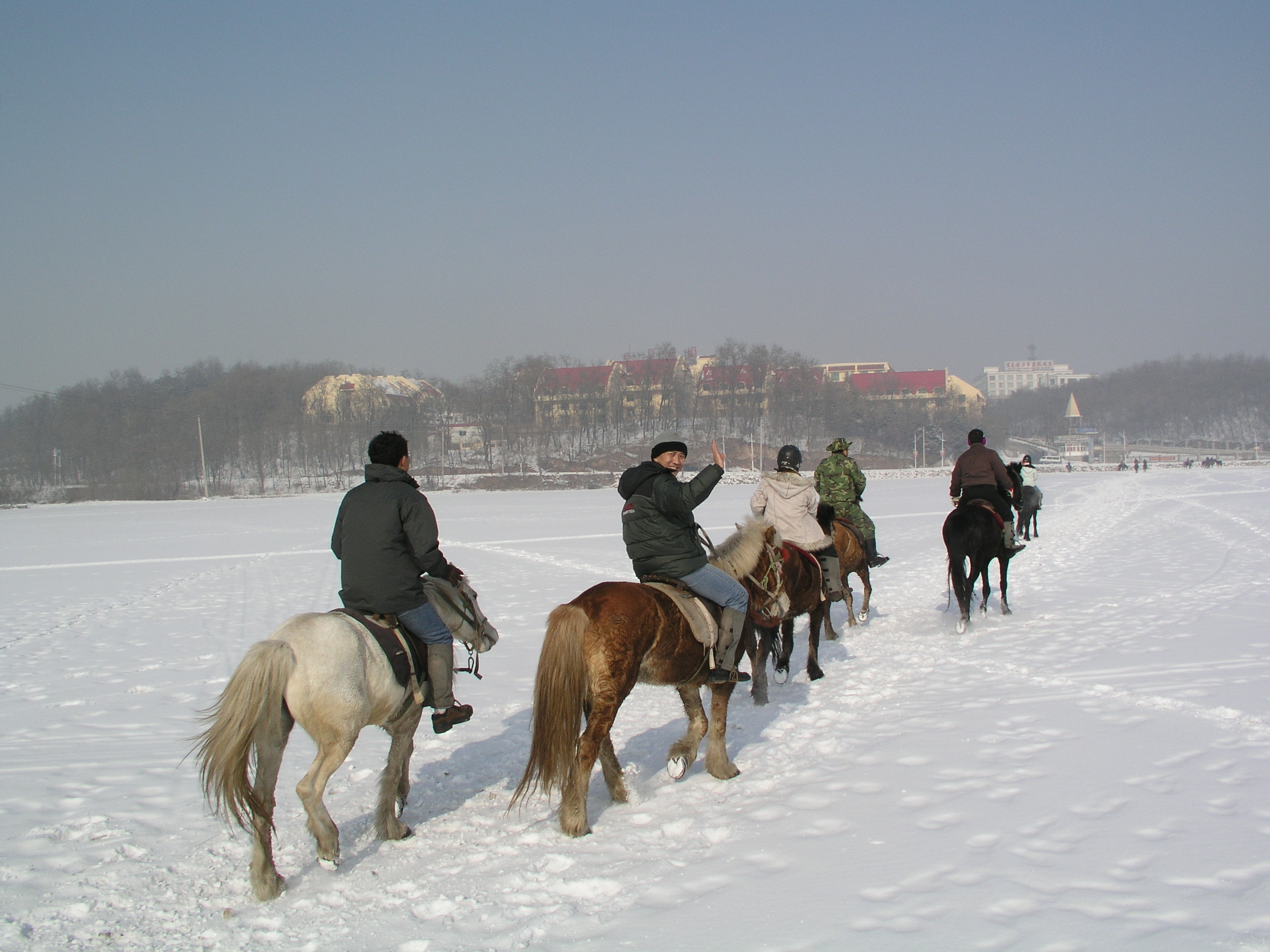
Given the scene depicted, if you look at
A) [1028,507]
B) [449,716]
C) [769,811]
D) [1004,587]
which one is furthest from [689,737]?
[1028,507]

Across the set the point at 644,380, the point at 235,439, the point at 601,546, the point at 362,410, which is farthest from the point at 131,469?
the point at 601,546

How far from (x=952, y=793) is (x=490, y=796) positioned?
2591 millimetres

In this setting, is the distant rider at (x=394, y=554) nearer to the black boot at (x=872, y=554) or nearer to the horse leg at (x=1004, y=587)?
the black boot at (x=872, y=554)

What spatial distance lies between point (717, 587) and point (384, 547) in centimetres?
197

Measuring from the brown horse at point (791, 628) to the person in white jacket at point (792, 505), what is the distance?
1.06 ft

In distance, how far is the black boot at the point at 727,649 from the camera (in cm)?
514

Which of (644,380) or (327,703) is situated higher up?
(644,380)

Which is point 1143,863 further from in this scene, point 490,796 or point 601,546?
point 601,546

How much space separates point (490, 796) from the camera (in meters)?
4.95

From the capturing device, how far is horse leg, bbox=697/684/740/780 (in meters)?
5.05

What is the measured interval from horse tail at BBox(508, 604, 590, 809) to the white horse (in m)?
0.78

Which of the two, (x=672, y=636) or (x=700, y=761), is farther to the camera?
(x=700, y=761)

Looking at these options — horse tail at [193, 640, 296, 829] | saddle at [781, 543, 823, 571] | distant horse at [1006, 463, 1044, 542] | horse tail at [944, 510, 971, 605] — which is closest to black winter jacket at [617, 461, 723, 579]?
horse tail at [193, 640, 296, 829]

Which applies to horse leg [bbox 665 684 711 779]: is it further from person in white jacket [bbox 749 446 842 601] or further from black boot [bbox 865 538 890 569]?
black boot [bbox 865 538 890 569]
